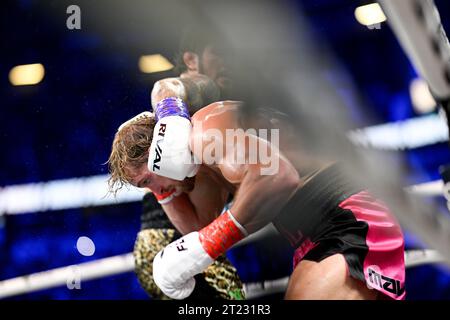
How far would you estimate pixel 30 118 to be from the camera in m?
1.74

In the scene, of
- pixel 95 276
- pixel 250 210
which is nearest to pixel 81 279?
pixel 95 276

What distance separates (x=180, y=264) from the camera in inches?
58.7

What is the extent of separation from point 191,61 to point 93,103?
31cm

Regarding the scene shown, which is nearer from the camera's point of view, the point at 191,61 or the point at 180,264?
the point at 180,264

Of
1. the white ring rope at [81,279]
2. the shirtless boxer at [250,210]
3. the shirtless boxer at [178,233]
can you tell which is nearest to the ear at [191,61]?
the shirtless boxer at [178,233]

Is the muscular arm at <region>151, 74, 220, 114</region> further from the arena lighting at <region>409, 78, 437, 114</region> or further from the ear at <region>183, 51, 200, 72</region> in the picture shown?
the arena lighting at <region>409, 78, 437, 114</region>

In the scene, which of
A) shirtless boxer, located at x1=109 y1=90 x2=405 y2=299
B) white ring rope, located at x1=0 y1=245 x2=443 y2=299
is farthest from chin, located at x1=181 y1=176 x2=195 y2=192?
white ring rope, located at x1=0 y1=245 x2=443 y2=299

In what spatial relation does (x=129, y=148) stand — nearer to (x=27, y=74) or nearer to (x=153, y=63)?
(x=153, y=63)

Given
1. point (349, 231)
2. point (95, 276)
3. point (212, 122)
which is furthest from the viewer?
point (95, 276)

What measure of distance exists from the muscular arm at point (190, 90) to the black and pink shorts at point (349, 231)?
13.8 inches

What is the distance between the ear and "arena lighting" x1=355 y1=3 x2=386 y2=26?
0.44 metres

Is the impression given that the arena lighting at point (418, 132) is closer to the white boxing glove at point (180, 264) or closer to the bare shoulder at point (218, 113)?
the bare shoulder at point (218, 113)

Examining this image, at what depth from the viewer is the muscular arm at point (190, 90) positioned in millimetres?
1591

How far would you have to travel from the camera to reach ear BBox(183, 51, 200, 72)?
1609mm
